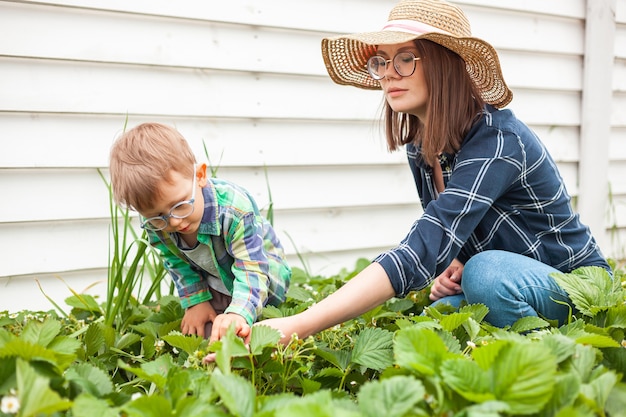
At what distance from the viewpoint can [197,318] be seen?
177 cm

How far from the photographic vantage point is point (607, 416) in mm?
1010

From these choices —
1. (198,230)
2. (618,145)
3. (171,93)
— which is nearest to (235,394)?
(198,230)

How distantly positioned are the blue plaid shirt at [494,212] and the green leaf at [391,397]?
0.59 metres

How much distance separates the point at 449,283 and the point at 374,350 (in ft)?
2.54

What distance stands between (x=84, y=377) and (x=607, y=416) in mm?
891

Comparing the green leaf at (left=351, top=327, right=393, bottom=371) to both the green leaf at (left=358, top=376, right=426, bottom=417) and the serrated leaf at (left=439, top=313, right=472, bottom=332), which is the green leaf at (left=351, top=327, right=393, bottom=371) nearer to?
the serrated leaf at (left=439, top=313, right=472, bottom=332)

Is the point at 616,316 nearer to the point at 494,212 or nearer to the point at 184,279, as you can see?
the point at 494,212

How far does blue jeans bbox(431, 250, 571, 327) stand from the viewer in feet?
5.42

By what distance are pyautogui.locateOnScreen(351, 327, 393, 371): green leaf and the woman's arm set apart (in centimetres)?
9

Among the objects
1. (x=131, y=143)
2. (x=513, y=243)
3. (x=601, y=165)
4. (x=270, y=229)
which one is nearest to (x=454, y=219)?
(x=513, y=243)

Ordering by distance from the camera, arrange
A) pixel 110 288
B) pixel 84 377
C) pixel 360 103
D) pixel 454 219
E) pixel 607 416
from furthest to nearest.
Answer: pixel 360 103, pixel 110 288, pixel 454 219, pixel 84 377, pixel 607 416

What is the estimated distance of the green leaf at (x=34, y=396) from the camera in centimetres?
88

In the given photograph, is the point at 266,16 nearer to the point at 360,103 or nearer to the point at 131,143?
the point at 360,103

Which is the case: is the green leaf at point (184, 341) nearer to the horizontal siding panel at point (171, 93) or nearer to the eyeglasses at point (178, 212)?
the eyeglasses at point (178, 212)
